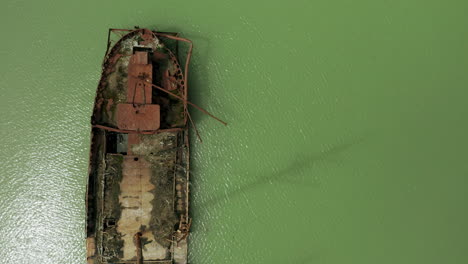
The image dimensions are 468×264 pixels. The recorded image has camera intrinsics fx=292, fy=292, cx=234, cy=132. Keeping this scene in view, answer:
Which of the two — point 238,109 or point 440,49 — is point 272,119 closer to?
point 238,109

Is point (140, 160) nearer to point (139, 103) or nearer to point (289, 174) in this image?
point (139, 103)

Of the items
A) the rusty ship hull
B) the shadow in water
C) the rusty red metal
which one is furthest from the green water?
the rusty red metal

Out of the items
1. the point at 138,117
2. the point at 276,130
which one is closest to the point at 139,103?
the point at 138,117

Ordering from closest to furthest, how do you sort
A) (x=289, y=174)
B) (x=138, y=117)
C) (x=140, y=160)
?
(x=138, y=117)
(x=140, y=160)
(x=289, y=174)

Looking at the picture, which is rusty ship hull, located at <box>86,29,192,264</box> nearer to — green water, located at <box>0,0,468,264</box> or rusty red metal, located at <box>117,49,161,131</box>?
rusty red metal, located at <box>117,49,161,131</box>

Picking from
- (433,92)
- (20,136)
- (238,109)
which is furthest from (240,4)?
(20,136)
